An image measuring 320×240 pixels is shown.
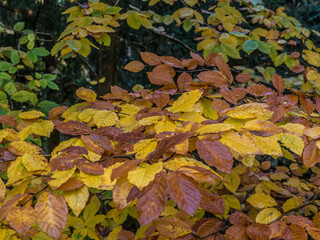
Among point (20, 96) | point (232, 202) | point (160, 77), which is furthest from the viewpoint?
point (20, 96)

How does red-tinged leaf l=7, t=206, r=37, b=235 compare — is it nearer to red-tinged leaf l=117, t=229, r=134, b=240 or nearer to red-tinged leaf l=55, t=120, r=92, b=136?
red-tinged leaf l=55, t=120, r=92, b=136

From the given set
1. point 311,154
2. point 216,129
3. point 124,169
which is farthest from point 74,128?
point 311,154

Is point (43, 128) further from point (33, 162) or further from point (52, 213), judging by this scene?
point (52, 213)

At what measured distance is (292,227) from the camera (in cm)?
84

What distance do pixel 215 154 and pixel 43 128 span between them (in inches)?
26.9

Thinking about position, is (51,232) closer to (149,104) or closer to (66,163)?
(66,163)

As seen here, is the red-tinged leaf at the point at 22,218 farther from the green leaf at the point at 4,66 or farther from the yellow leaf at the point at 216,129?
the green leaf at the point at 4,66

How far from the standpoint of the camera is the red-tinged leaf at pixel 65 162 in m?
0.64

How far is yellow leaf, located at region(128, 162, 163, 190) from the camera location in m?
0.51

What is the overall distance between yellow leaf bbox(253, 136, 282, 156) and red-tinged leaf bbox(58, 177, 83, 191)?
437 millimetres

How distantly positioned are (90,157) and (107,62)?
1.28m

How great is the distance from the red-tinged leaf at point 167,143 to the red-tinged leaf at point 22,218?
0.97ft

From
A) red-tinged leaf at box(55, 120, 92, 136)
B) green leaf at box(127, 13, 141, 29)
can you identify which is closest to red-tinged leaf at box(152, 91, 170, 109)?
red-tinged leaf at box(55, 120, 92, 136)

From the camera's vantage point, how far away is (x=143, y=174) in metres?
0.54
